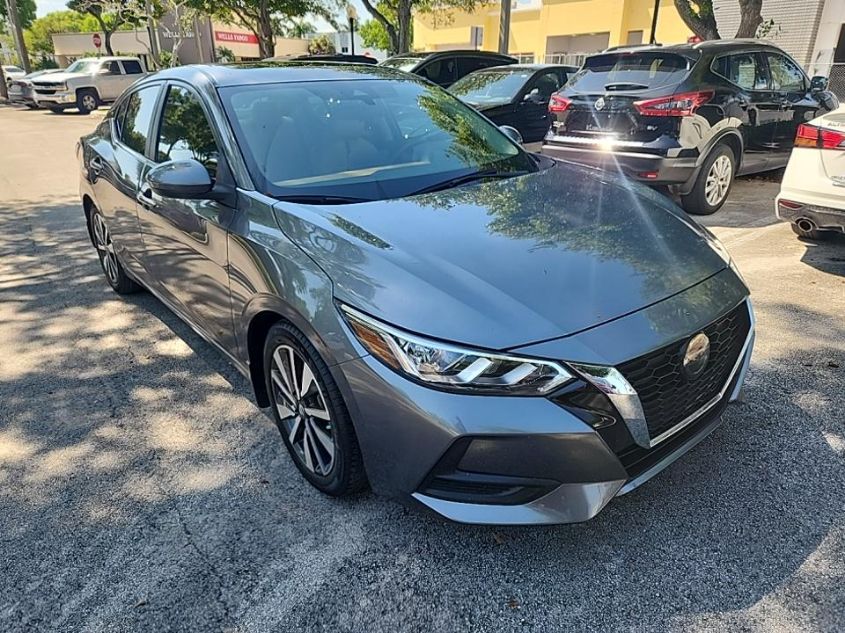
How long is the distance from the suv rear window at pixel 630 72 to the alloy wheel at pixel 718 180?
1.00 m

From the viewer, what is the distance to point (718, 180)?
643 cm

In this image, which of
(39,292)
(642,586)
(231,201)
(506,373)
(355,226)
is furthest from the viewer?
(39,292)

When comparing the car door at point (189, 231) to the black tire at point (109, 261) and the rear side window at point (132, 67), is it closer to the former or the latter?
the black tire at point (109, 261)

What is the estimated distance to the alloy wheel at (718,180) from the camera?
20.7 ft

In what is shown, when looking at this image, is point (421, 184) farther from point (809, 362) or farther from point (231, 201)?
point (809, 362)

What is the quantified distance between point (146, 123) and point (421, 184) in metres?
1.96

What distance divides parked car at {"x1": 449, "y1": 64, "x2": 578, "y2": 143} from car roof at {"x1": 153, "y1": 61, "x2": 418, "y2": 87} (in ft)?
16.3

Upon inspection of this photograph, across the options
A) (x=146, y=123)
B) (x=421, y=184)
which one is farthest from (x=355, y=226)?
(x=146, y=123)

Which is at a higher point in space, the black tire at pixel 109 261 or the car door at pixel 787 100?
the car door at pixel 787 100

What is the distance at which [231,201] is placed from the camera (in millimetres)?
2713

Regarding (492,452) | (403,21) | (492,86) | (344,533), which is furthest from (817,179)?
(403,21)

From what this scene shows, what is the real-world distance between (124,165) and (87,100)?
73.7 ft

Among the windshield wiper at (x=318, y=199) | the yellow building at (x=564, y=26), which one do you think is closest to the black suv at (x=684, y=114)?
the windshield wiper at (x=318, y=199)

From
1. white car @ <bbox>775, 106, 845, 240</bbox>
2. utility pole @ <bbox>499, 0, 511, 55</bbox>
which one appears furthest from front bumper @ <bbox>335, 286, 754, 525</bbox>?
utility pole @ <bbox>499, 0, 511, 55</bbox>
